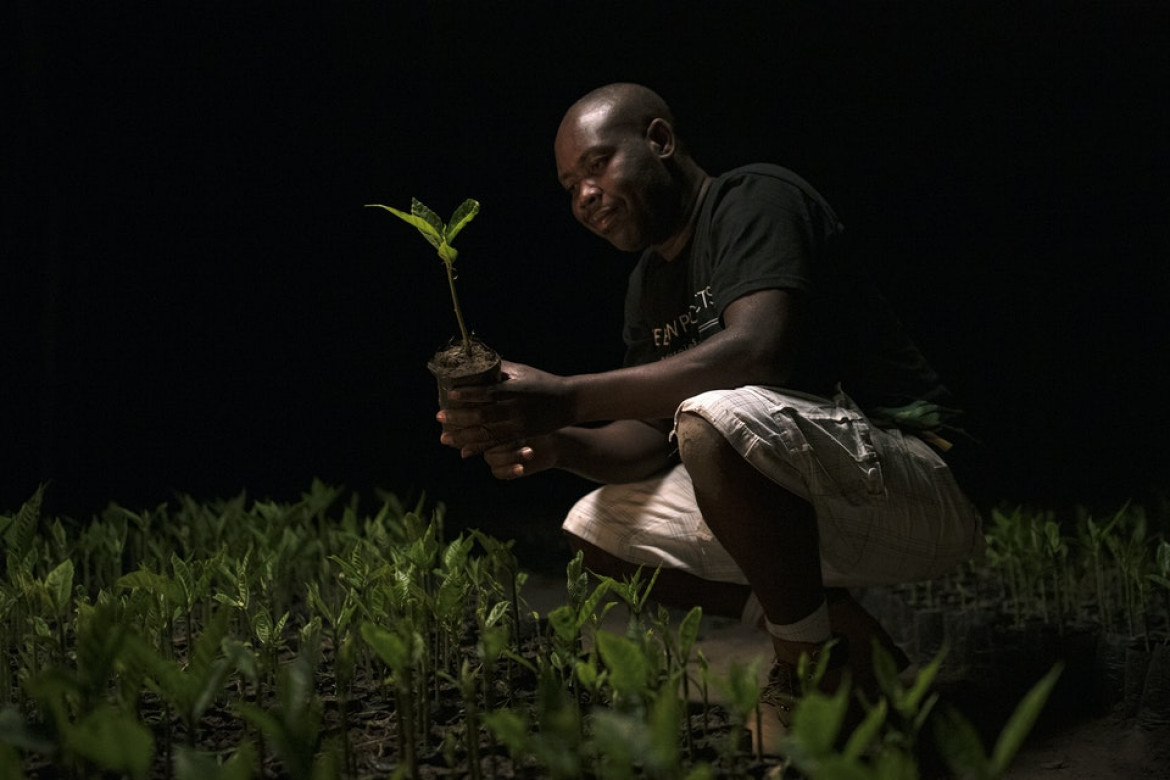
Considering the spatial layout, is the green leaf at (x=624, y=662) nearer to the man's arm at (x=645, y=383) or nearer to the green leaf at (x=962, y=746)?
the green leaf at (x=962, y=746)

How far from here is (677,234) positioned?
91.0 inches

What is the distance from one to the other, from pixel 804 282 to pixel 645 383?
356 millimetres

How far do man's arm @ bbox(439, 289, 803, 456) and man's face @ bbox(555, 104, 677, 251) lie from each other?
0.37 meters

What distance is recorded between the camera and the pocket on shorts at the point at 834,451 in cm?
192

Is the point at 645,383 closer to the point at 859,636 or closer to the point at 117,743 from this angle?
the point at 859,636

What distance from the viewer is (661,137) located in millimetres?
2268

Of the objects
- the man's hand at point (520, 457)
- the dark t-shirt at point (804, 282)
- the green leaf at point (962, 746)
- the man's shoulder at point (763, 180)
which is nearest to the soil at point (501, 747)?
the green leaf at point (962, 746)

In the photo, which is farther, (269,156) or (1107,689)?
(269,156)

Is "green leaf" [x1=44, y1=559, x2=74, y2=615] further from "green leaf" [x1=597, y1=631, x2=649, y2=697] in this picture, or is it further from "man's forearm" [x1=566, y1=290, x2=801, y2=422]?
"green leaf" [x1=597, y1=631, x2=649, y2=697]

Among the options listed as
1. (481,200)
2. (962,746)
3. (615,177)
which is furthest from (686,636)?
(481,200)

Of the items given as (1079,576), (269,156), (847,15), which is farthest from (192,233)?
(1079,576)

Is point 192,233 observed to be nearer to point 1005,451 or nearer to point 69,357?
point 69,357

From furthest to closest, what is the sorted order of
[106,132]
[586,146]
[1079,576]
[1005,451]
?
[1005,451], [106,132], [1079,576], [586,146]

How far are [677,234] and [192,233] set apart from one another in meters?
2.38
